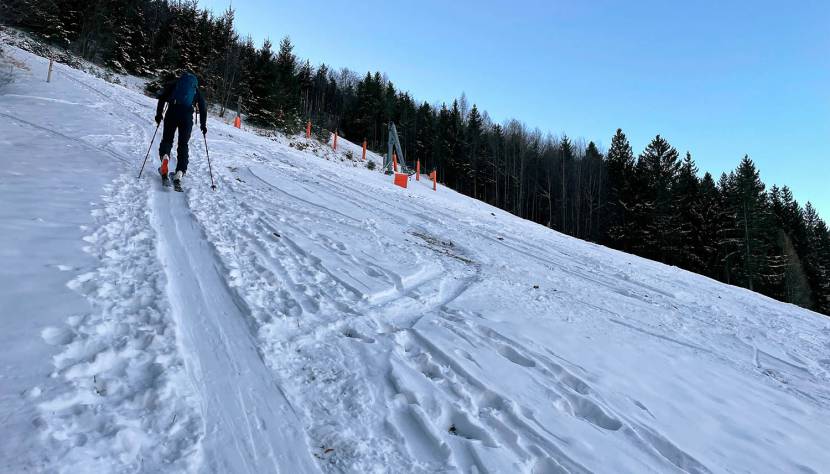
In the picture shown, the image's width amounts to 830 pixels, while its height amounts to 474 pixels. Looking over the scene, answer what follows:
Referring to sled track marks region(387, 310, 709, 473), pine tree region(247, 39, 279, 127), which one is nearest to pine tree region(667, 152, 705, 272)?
pine tree region(247, 39, 279, 127)

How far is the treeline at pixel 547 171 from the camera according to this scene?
31.8 metres

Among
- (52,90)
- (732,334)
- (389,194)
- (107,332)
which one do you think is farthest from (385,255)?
(52,90)

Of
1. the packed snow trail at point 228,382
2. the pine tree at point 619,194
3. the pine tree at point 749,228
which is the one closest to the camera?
the packed snow trail at point 228,382

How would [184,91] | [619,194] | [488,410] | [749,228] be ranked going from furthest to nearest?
[619,194] < [749,228] < [184,91] < [488,410]

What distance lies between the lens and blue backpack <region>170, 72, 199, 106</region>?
7.14m

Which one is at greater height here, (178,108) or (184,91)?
(184,91)

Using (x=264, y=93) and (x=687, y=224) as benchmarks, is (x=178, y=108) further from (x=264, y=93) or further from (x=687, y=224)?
(x=687, y=224)

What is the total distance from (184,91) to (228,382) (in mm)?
6624

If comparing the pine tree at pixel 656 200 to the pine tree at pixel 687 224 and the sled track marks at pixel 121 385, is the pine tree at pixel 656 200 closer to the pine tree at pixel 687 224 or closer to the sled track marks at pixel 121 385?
the pine tree at pixel 687 224

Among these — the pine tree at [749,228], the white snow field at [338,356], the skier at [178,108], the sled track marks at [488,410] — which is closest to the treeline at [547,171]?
the pine tree at [749,228]

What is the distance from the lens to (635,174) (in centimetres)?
3978

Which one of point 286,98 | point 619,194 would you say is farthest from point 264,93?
point 619,194

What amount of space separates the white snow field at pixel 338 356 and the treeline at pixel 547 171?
73.2 ft

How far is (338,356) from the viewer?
287 centimetres
